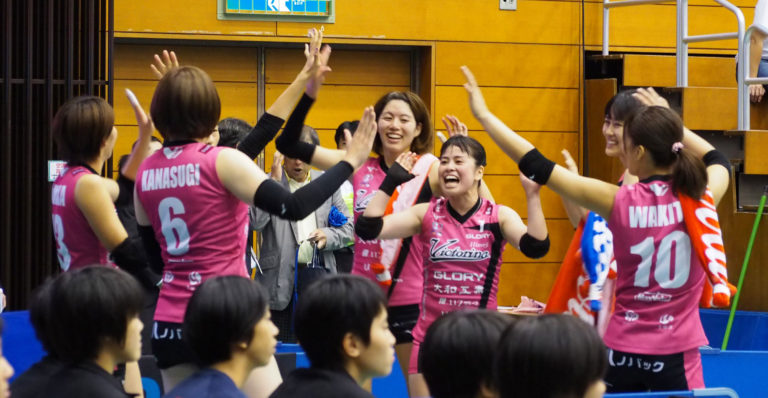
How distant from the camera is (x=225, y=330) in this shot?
2.57m

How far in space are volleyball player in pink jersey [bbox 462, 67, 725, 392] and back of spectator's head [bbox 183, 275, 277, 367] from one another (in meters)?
1.08

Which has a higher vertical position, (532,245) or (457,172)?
(457,172)

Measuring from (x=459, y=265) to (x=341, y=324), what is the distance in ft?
5.14

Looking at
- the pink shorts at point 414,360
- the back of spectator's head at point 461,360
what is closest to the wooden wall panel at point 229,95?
the pink shorts at point 414,360

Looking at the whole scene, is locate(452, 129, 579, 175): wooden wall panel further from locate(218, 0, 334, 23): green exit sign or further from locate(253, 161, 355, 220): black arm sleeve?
locate(253, 161, 355, 220): black arm sleeve

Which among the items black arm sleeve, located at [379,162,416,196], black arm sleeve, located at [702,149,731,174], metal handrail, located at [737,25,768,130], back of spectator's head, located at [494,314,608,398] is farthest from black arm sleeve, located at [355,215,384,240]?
metal handrail, located at [737,25,768,130]

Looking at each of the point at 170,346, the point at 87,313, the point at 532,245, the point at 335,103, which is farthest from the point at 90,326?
the point at 335,103

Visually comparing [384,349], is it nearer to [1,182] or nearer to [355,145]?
[355,145]

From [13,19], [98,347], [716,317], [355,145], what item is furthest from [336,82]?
[98,347]

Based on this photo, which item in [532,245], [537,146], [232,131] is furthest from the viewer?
[537,146]

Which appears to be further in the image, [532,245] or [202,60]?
[202,60]

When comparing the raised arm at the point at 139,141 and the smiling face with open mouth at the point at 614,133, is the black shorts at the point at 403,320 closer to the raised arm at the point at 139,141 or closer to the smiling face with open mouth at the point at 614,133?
the smiling face with open mouth at the point at 614,133

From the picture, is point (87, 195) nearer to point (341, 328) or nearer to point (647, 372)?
point (341, 328)

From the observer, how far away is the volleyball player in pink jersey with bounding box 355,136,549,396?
13.1 feet
